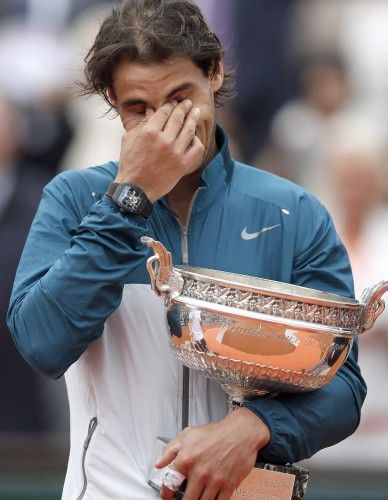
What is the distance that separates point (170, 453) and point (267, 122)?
339cm

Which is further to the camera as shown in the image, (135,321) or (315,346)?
(135,321)

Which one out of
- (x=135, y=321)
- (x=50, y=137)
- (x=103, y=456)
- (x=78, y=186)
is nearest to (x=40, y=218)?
(x=78, y=186)

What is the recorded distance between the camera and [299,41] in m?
5.69

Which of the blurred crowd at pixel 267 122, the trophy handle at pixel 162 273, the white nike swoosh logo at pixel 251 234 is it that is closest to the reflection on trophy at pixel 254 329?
the trophy handle at pixel 162 273

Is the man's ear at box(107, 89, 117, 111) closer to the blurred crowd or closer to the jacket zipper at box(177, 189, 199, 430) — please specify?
the jacket zipper at box(177, 189, 199, 430)

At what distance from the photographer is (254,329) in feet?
7.98

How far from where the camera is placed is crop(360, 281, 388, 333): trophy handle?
2535 millimetres

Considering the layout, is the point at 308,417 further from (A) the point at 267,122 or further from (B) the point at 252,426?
(A) the point at 267,122

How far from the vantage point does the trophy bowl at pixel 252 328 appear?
2.43 m

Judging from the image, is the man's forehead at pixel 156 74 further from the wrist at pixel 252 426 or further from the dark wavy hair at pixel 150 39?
the wrist at pixel 252 426

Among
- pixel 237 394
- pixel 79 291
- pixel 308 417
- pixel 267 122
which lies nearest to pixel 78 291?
pixel 79 291

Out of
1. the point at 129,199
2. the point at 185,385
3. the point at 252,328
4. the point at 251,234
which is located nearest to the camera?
the point at 252,328

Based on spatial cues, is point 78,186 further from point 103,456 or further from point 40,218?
point 103,456

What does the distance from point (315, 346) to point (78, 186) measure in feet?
2.17
